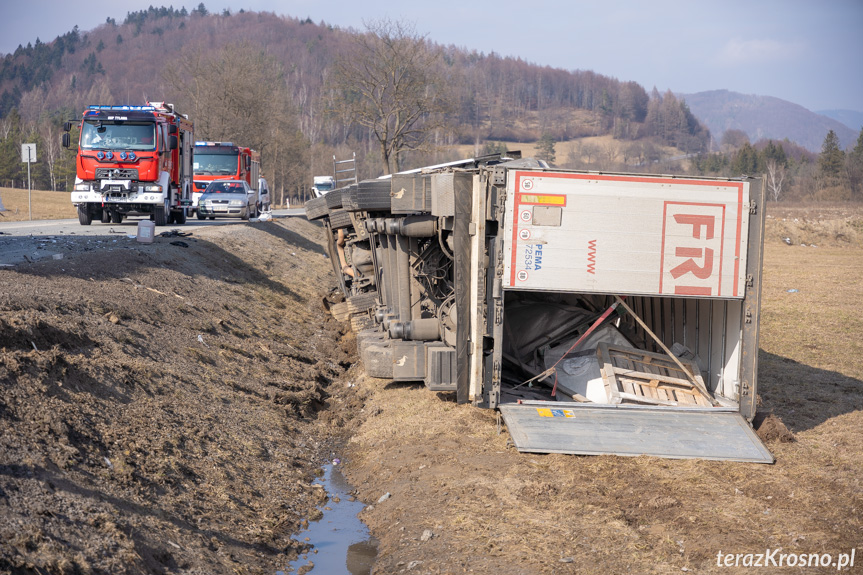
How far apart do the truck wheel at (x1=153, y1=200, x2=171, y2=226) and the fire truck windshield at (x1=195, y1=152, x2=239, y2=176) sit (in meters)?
9.33

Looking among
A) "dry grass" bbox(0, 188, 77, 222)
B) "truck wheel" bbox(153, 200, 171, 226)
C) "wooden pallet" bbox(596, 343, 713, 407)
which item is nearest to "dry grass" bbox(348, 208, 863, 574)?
"wooden pallet" bbox(596, 343, 713, 407)

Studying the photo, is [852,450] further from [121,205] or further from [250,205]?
[250,205]

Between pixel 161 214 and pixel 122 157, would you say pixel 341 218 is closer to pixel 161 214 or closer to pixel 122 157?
pixel 122 157

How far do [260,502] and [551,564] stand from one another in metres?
2.67

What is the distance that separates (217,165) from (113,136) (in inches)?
438

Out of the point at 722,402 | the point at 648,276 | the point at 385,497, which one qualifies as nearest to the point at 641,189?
the point at 648,276

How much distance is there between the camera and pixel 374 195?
11031mm

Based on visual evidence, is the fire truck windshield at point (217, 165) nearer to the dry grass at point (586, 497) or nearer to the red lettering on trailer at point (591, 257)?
the dry grass at point (586, 497)

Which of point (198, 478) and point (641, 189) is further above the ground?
point (641, 189)

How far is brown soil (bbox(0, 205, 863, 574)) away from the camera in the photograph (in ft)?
17.0

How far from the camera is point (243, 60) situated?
55750 mm

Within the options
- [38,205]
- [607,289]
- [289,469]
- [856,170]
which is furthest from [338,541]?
[856,170]

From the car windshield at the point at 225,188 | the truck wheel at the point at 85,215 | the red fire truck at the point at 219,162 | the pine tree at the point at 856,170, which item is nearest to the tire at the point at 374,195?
the truck wheel at the point at 85,215

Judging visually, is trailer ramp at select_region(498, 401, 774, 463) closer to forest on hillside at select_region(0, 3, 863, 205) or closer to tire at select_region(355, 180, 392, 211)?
tire at select_region(355, 180, 392, 211)
